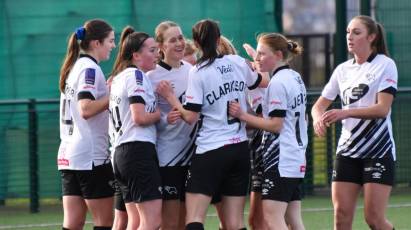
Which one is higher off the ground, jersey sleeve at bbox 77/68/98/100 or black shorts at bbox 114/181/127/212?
jersey sleeve at bbox 77/68/98/100

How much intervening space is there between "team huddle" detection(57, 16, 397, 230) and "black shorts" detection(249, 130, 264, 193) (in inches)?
0.6

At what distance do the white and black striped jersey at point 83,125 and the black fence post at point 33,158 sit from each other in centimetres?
449

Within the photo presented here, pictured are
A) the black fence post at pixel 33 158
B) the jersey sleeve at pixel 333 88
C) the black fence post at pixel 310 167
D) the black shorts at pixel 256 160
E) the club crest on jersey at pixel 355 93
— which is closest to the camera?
the club crest on jersey at pixel 355 93

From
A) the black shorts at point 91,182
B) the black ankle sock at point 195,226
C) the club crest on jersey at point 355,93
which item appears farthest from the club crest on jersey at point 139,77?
the club crest on jersey at point 355,93

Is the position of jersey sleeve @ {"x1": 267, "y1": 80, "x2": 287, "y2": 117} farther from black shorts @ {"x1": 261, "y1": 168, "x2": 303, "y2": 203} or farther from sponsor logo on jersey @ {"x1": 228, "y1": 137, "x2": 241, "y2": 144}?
black shorts @ {"x1": 261, "y1": 168, "x2": 303, "y2": 203}

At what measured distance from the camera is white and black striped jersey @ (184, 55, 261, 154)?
8625 mm

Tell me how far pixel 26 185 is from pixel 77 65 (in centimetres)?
485

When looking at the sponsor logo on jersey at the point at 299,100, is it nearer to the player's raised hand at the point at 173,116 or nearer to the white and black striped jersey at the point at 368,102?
the white and black striped jersey at the point at 368,102

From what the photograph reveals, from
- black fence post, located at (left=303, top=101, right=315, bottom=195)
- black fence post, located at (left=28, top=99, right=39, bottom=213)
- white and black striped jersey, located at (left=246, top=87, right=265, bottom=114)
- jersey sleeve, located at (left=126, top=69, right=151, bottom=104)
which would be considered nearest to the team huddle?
jersey sleeve, located at (left=126, top=69, right=151, bottom=104)

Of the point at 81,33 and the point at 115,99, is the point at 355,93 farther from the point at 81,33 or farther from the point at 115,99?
the point at 81,33

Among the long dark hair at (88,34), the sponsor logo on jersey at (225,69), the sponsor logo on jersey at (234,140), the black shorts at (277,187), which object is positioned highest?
the long dark hair at (88,34)

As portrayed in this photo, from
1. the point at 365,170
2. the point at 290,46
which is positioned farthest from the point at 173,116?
the point at 365,170

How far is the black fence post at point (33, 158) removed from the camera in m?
13.5

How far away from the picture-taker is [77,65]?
900 centimetres
